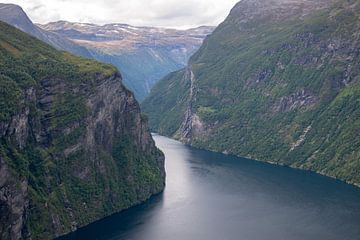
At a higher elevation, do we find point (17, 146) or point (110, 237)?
point (17, 146)

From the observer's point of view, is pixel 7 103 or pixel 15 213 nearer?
pixel 15 213

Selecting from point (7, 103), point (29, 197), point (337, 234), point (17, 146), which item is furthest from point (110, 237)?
point (337, 234)

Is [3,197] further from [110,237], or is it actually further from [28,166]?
[110,237]

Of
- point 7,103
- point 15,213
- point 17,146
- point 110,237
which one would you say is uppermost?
point 7,103

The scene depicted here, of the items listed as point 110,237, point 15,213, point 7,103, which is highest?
point 7,103

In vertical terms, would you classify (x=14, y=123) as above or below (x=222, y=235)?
above

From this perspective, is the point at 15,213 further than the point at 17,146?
No

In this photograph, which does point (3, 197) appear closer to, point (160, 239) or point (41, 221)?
point (41, 221)

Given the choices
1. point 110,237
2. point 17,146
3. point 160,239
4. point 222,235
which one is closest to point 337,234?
point 222,235

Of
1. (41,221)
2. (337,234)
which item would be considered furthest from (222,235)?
(41,221)
